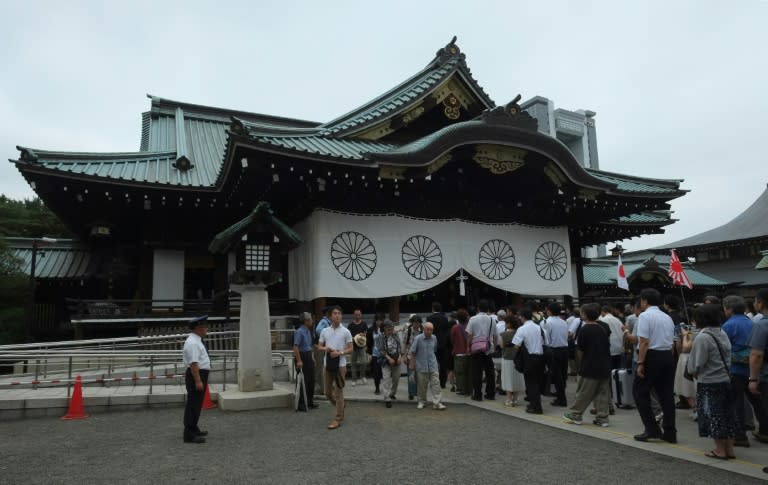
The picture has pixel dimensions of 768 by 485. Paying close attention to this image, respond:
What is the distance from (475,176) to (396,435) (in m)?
9.95

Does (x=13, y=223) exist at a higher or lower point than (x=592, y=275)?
higher

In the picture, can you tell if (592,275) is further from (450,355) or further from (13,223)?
(13,223)

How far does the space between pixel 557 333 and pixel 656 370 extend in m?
2.89

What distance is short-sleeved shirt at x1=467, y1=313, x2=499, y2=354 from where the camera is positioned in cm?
880

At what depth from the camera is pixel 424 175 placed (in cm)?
1245

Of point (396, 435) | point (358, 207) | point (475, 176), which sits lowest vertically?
point (396, 435)

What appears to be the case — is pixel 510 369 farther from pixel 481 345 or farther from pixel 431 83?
pixel 431 83

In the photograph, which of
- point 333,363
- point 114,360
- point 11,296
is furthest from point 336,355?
point 11,296

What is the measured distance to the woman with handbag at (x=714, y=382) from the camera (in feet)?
16.4

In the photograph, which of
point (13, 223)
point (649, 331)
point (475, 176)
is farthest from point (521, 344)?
point (13, 223)

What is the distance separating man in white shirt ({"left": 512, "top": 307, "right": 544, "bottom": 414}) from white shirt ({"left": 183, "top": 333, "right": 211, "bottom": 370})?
4.96 metres

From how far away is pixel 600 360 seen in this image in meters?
6.56

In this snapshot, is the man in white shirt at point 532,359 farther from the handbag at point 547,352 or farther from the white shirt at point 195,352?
the white shirt at point 195,352

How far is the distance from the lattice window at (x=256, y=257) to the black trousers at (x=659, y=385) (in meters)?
6.40
